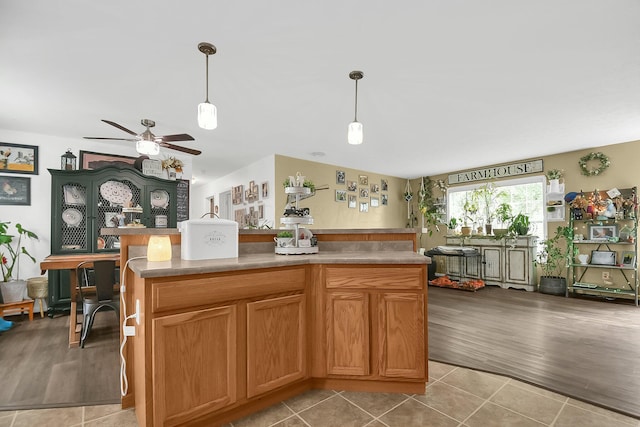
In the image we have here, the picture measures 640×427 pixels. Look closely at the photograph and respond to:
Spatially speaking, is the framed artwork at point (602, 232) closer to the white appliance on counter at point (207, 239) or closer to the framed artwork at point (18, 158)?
the white appliance on counter at point (207, 239)

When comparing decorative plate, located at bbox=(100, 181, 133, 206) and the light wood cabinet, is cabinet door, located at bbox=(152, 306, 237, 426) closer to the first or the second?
the light wood cabinet

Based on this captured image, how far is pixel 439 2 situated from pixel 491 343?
2833 mm

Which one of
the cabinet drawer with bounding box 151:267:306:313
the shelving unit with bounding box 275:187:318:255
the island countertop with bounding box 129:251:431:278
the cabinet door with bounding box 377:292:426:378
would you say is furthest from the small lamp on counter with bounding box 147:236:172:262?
the cabinet door with bounding box 377:292:426:378

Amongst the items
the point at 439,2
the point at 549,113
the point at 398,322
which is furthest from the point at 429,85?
the point at 398,322

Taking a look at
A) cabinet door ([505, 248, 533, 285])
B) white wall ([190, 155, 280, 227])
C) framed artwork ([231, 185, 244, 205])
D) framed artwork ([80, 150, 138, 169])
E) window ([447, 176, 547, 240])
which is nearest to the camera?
framed artwork ([80, 150, 138, 169])

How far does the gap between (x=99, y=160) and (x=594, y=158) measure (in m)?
7.71

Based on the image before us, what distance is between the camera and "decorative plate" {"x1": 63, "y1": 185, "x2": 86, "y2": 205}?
4.15 m

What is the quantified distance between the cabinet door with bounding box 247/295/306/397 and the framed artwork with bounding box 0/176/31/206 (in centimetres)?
430

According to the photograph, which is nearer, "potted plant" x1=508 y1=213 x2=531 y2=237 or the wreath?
the wreath

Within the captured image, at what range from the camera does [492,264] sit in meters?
6.00

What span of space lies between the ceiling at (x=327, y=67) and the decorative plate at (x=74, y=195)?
74 cm

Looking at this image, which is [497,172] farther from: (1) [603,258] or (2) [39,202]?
(2) [39,202]

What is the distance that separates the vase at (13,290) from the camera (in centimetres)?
382

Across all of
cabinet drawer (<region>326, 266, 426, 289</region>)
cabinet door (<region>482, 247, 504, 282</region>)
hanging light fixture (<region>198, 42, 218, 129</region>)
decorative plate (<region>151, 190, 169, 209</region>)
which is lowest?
cabinet door (<region>482, 247, 504, 282</region>)
